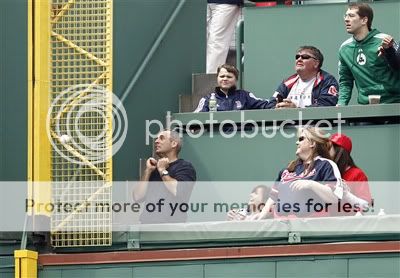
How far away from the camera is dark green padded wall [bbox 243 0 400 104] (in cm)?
1592

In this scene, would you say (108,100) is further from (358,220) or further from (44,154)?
(358,220)

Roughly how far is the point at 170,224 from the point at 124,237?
0.40 meters

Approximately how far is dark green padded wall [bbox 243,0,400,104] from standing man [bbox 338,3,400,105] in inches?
45.4

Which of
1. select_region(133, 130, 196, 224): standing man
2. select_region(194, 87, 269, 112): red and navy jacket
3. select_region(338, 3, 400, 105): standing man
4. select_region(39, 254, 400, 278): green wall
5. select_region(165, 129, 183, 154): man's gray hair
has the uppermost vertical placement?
select_region(338, 3, 400, 105): standing man

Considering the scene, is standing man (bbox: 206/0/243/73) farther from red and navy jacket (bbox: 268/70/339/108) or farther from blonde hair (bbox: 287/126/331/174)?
blonde hair (bbox: 287/126/331/174)

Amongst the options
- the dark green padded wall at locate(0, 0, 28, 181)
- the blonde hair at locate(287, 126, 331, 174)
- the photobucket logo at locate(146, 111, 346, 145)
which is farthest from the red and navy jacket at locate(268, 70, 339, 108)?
the dark green padded wall at locate(0, 0, 28, 181)

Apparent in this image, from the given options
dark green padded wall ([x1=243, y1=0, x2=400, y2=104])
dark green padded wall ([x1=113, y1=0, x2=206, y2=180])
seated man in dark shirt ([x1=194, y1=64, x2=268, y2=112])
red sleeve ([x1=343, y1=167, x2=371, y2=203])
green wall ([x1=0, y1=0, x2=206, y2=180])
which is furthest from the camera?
dark green padded wall ([x1=243, y1=0, x2=400, y2=104])

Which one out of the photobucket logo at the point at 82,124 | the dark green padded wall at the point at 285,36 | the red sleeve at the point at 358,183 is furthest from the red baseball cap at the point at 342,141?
the dark green padded wall at the point at 285,36

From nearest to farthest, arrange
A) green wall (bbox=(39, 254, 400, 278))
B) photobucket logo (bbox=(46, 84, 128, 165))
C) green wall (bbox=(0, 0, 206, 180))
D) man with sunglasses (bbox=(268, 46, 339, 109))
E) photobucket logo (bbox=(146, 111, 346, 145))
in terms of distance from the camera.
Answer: green wall (bbox=(39, 254, 400, 278)), photobucket logo (bbox=(46, 84, 128, 165)), green wall (bbox=(0, 0, 206, 180)), man with sunglasses (bbox=(268, 46, 339, 109)), photobucket logo (bbox=(146, 111, 346, 145))

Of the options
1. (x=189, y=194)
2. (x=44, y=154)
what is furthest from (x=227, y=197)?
(x=44, y=154)

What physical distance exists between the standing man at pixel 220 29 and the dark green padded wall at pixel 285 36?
0.33 meters

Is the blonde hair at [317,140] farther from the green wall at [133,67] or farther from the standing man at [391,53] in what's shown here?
the green wall at [133,67]

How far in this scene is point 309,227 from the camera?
12977mm

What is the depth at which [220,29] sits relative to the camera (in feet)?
53.8
